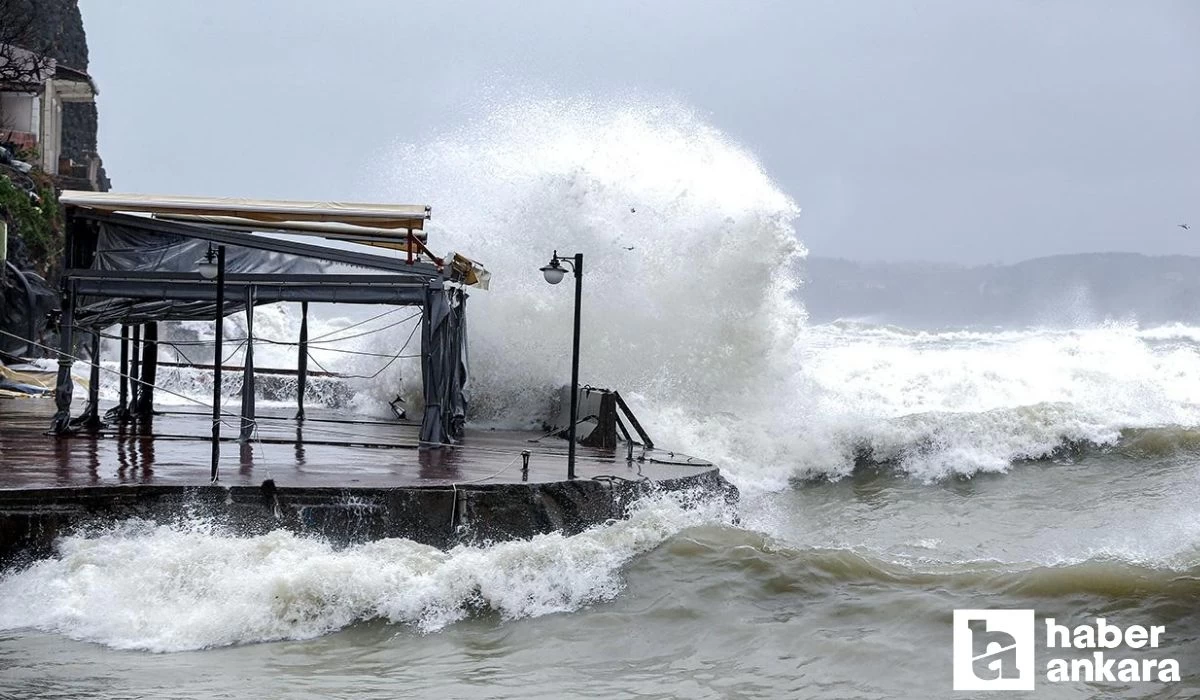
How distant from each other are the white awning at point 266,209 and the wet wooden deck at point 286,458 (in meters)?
2.77

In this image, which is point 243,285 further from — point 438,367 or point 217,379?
point 217,379

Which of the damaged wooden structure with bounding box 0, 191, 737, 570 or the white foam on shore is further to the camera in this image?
the damaged wooden structure with bounding box 0, 191, 737, 570

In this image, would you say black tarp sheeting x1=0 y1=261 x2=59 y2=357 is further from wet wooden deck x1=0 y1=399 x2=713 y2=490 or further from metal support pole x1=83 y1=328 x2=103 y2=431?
metal support pole x1=83 y1=328 x2=103 y2=431

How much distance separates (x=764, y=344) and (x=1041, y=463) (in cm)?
538

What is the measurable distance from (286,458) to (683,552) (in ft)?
15.8

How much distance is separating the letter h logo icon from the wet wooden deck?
4631mm

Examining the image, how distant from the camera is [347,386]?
25.8 metres

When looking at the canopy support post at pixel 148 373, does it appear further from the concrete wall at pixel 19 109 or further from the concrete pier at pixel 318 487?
the concrete wall at pixel 19 109

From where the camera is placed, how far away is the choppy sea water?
875 cm

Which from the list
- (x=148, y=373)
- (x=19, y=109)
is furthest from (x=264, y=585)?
(x=19, y=109)

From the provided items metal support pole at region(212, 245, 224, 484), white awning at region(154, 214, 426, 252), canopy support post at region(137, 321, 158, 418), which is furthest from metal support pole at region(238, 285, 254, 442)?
canopy support post at region(137, 321, 158, 418)

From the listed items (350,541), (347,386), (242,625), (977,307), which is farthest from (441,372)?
(977,307)

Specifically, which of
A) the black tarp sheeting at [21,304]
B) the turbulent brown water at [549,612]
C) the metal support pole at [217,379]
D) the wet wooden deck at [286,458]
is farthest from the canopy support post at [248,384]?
the black tarp sheeting at [21,304]

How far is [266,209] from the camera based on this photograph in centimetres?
1494
